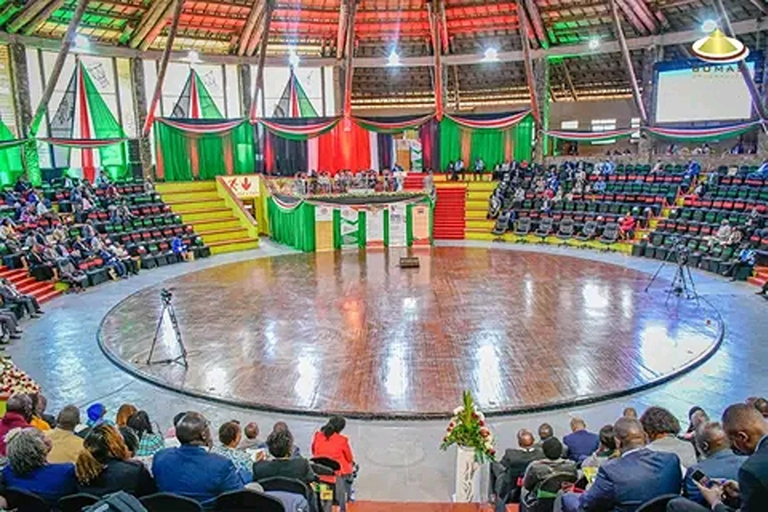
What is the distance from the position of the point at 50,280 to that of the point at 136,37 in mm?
10345

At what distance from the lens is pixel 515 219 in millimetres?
19656

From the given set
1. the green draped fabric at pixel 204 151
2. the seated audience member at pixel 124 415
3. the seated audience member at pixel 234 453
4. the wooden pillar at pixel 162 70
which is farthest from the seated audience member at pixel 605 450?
the green draped fabric at pixel 204 151

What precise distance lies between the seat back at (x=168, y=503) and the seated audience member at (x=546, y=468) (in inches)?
78.2

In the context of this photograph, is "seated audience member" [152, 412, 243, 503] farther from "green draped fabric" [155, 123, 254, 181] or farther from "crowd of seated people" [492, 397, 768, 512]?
"green draped fabric" [155, 123, 254, 181]

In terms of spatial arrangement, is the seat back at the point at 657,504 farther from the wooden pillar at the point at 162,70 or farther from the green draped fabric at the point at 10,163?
the green draped fabric at the point at 10,163

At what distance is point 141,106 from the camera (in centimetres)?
2102

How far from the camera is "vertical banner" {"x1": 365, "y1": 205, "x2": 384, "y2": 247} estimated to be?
18.2m

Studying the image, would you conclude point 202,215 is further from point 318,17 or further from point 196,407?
point 196,407

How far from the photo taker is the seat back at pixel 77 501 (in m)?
2.96

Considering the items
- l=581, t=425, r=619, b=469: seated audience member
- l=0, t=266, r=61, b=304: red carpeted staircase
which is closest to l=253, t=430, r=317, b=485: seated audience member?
l=581, t=425, r=619, b=469: seated audience member

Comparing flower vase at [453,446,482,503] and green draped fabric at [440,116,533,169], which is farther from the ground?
green draped fabric at [440,116,533,169]

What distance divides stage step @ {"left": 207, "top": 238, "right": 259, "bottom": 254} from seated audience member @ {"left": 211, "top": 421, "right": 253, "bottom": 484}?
14937 mm

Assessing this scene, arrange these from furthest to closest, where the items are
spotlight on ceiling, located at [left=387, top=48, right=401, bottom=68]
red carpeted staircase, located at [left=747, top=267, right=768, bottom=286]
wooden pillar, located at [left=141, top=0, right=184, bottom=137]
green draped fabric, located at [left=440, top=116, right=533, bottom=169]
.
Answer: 1. green draped fabric, located at [left=440, top=116, right=533, bottom=169]
2. spotlight on ceiling, located at [left=387, top=48, right=401, bottom=68]
3. wooden pillar, located at [left=141, top=0, right=184, bottom=137]
4. red carpeted staircase, located at [left=747, top=267, right=768, bottom=286]

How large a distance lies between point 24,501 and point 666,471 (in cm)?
301
